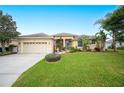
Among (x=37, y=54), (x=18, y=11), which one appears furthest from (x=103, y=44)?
(x=18, y=11)

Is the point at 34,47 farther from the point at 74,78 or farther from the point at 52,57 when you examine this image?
the point at 74,78

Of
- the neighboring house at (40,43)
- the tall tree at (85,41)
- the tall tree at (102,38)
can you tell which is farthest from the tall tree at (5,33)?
the tall tree at (102,38)

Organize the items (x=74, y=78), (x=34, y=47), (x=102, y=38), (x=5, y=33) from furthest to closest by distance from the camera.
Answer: (x=5, y=33) < (x=102, y=38) < (x=34, y=47) < (x=74, y=78)

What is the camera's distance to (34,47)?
11.6 meters

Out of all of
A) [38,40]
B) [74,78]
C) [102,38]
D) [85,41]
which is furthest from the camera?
[102,38]

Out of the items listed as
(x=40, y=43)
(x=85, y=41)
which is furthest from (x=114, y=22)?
(x=40, y=43)

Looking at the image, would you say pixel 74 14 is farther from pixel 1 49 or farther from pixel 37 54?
pixel 1 49

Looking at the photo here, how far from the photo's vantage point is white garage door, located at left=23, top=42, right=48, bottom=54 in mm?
11453

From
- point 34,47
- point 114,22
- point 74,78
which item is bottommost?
point 74,78

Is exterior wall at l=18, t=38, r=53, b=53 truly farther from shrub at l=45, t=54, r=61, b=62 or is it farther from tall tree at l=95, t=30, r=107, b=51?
tall tree at l=95, t=30, r=107, b=51

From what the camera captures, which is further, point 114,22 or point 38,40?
point 38,40

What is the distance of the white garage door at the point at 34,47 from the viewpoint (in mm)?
11453

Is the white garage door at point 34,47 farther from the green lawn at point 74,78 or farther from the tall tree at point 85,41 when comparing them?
the green lawn at point 74,78

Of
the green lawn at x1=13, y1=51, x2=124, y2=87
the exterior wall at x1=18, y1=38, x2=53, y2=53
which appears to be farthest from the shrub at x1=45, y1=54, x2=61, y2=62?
the green lawn at x1=13, y1=51, x2=124, y2=87
